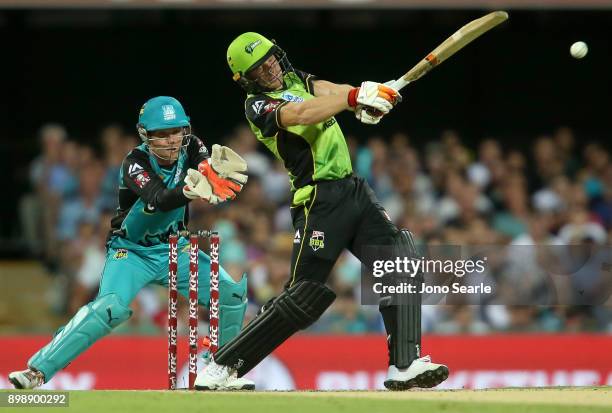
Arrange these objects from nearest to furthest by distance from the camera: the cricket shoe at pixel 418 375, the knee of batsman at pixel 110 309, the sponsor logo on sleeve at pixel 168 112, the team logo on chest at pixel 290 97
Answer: the cricket shoe at pixel 418 375 → the team logo on chest at pixel 290 97 → the knee of batsman at pixel 110 309 → the sponsor logo on sleeve at pixel 168 112

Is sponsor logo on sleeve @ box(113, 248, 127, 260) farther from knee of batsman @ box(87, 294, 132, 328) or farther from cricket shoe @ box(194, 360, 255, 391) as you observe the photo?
cricket shoe @ box(194, 360, 255, 391)

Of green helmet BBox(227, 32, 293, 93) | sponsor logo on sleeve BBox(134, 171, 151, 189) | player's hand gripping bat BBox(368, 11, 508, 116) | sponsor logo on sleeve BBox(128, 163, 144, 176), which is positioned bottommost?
sponsor logo on sleeve BBox(134, 171, 151, 189)

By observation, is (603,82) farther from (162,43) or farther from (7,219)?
(7,219)

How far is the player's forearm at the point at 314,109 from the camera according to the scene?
6.43 metres

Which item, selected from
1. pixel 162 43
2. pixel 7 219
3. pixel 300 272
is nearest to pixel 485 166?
pixel 162 43

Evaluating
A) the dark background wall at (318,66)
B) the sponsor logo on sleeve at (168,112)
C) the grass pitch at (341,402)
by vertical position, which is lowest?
the grass pitch at (341,402)

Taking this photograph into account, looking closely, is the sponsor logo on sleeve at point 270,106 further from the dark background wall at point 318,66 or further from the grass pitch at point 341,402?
the dark background wall at point 318,66

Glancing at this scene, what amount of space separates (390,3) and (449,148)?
1912 mm

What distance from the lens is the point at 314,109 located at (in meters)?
6.47

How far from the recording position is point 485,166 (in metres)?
12.7

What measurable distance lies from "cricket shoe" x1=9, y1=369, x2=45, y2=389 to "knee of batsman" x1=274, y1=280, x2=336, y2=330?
1.38 metres

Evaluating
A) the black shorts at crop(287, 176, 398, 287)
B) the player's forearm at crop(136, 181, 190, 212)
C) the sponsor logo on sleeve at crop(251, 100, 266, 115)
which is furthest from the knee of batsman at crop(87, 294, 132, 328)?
the sponsor logo on sleeve at crop(251, 100, 266, 115)

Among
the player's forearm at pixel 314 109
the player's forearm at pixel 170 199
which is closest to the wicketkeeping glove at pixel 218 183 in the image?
the player's forearm at pixel 170 199

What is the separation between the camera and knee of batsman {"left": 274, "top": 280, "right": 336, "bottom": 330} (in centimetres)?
660
